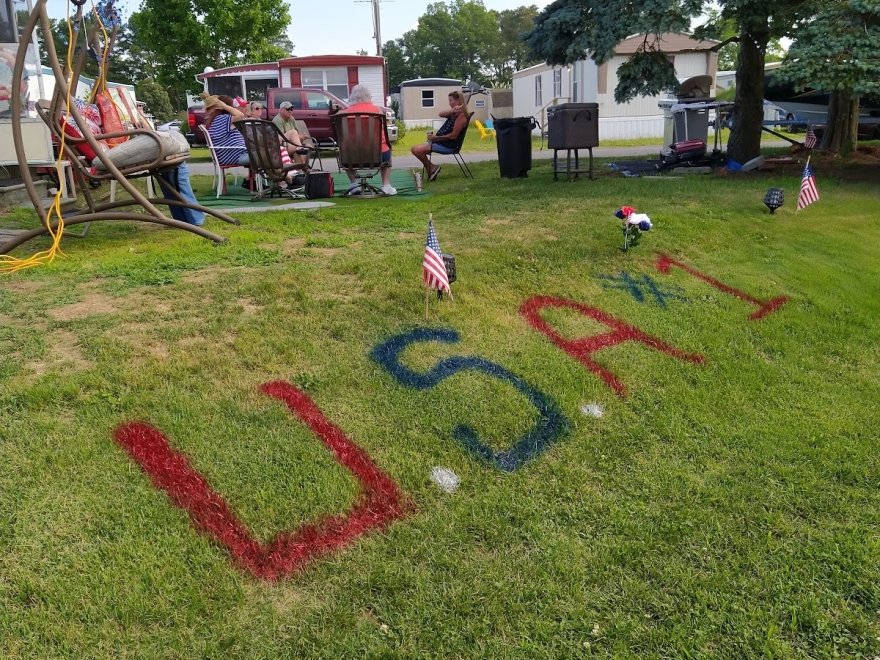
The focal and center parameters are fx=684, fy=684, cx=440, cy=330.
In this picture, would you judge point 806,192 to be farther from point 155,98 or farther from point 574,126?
point 155,98

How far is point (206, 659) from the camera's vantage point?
178cm

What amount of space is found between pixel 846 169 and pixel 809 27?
3126 millimetres

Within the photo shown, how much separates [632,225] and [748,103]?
7.10 m

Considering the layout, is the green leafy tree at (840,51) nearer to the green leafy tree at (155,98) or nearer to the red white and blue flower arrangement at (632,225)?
the red white and blue flower arrangement at (632,225)

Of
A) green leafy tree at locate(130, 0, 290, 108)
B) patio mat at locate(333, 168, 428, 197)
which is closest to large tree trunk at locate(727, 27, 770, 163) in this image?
patio mat at locate(333, 168, 428, 197)

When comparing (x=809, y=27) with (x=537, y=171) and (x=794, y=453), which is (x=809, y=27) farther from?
(x=794, y=453)

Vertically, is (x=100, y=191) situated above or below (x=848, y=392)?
above

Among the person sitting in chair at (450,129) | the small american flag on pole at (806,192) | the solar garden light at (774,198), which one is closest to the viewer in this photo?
the solar garden light at (774,198)

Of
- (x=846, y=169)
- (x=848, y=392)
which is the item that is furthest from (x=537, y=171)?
(x=848, y=392)

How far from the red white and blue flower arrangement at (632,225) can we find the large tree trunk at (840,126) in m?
10.5

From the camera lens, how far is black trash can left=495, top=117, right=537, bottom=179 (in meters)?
9.41

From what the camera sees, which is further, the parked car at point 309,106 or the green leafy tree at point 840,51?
the parked car at point 309,106

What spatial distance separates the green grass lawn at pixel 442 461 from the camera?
6.28 ft

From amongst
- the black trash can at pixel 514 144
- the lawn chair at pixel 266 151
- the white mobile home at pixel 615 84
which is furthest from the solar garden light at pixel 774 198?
the white mobile home at pixel 615 84
